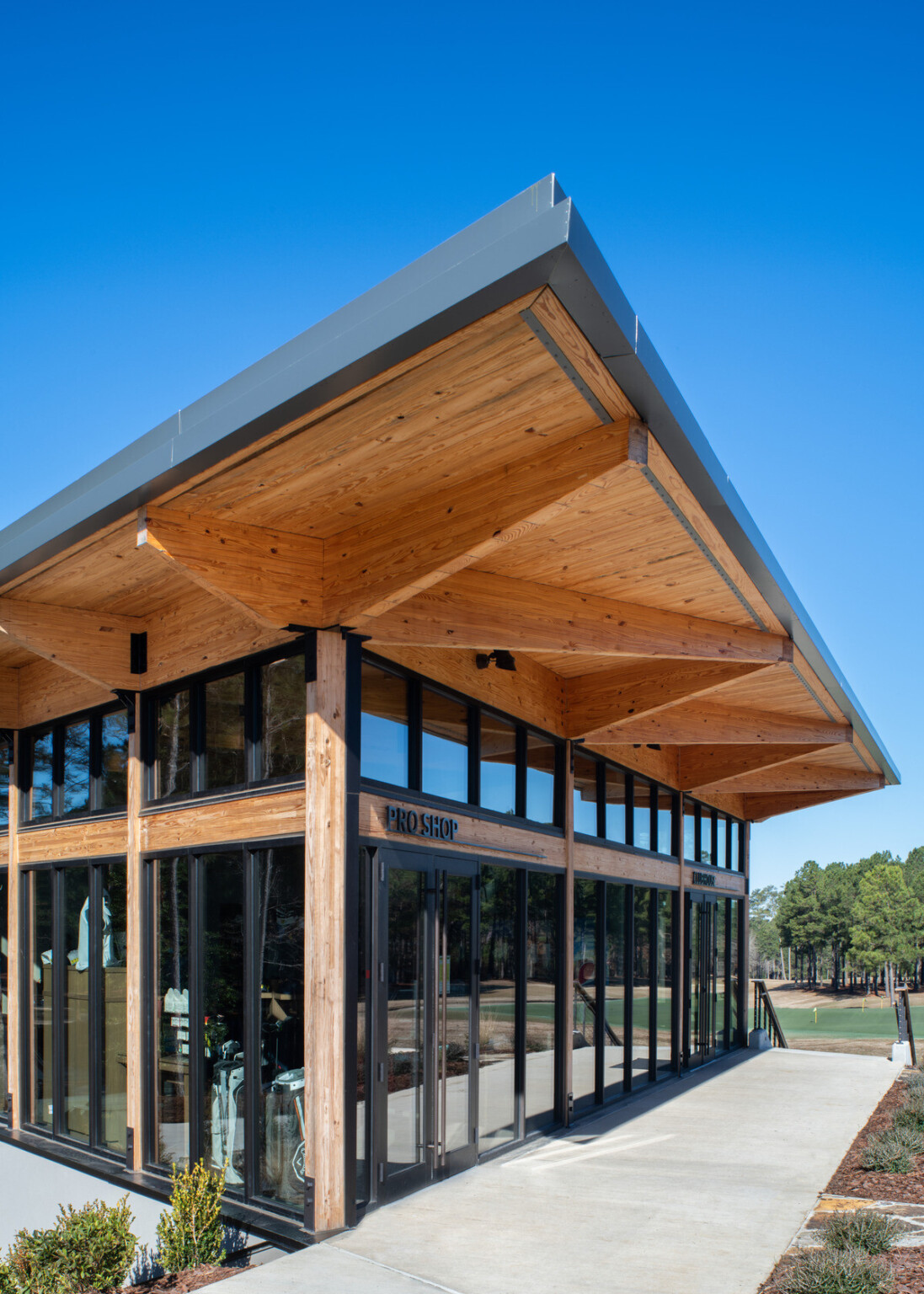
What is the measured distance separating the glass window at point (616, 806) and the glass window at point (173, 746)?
565cm

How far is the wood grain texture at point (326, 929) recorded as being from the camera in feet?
21.2

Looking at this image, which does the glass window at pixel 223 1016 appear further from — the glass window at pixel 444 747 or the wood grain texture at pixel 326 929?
the glass window at pixel 444 747

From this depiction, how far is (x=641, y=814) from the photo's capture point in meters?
13.6

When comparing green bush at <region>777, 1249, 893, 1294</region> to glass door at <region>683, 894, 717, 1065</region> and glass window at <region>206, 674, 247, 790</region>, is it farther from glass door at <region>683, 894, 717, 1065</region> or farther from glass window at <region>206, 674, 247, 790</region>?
glass door at <region>683, 894, 717, 1065</region>

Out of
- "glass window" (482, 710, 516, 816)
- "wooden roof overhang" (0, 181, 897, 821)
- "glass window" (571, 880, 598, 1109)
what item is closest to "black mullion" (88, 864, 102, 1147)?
"wooden roof overhang" (0, 181, 897, 821)

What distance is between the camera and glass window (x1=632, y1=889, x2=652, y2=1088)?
12805mm

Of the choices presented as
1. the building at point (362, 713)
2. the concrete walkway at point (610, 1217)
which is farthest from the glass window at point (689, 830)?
the concrete walkway at point (610, 1217)

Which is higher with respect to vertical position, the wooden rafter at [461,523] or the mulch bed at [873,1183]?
the wooden rafter at [461,523]

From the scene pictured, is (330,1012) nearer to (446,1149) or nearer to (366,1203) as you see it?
(366,1203)

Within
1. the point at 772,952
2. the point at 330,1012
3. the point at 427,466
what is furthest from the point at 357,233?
the point at 772,952

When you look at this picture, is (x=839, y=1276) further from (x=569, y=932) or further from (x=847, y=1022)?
(x=847, y=1022)

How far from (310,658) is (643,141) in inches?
284

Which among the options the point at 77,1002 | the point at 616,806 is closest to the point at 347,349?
the point at 77,1002

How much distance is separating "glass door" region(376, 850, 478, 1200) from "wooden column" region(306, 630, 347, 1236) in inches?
21.5
